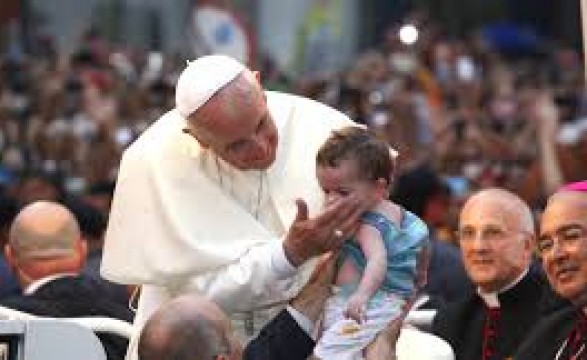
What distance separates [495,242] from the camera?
8344 mm

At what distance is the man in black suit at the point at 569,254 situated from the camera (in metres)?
6.95

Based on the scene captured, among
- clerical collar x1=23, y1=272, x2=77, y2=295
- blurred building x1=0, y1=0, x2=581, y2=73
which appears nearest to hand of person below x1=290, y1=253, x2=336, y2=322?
clerical collar x1=23, y1=272, x2=77, y2=295

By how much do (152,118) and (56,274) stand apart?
925cm

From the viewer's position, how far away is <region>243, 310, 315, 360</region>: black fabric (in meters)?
6.76

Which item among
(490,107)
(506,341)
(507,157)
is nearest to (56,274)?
(506,341)

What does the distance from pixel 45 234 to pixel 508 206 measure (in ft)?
6.55

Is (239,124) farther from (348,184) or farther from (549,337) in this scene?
(549,337)

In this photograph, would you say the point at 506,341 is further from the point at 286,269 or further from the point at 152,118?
the point at 152,118

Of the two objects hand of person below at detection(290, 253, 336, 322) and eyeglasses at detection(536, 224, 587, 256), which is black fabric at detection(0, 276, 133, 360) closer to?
hand of person below at detection(290, 253, 336, 322)

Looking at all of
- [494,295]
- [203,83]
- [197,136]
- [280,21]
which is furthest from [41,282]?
[280,21]

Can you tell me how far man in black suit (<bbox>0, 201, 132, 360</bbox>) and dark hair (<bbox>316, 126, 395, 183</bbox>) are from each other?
95.4 inches

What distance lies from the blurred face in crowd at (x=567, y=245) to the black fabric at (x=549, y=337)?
22 cm

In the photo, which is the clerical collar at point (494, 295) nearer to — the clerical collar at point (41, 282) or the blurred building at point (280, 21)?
the clerical collar at point (41, 282)

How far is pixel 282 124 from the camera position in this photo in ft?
24.0
